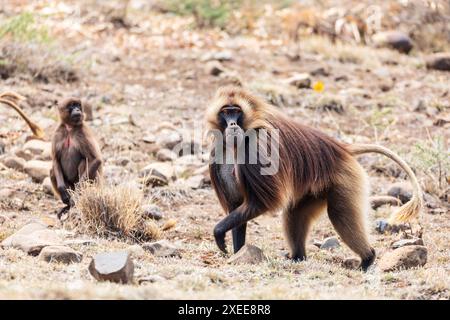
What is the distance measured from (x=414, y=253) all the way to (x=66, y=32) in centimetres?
1068

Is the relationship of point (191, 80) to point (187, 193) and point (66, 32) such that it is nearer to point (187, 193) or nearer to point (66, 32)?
point (66, 32)

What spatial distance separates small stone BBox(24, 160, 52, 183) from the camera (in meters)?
9.80

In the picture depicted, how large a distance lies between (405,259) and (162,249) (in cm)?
209

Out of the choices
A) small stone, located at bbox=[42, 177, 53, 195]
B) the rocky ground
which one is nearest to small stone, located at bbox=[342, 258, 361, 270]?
the rocky ground

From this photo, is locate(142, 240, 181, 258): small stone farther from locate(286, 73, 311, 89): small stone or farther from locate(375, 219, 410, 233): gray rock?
locate(286, 73, 311, 89): small stone

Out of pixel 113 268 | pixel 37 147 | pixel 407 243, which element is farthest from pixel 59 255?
pixel 37 147

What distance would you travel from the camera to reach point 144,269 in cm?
622

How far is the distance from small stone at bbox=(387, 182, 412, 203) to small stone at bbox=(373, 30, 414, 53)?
7245 mm

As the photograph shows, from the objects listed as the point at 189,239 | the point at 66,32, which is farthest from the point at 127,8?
the point at 189,239

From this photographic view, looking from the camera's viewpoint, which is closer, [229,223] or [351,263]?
[229,223]

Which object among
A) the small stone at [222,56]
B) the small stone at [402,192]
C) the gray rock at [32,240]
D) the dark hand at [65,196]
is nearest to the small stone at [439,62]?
the small stone at [222,56]

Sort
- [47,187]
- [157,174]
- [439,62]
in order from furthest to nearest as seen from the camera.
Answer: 1. [439,62]
2. [157,174]
3. [47,187]

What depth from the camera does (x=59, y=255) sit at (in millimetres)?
6461

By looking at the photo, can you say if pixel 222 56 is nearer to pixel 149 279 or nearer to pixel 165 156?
pixel 165 156
